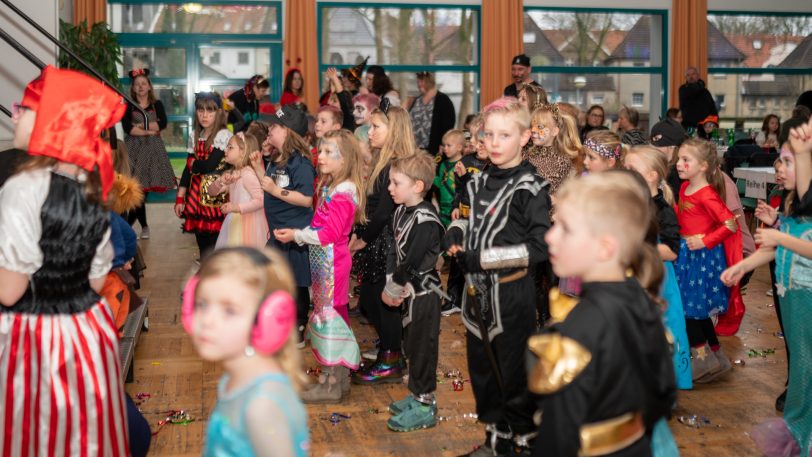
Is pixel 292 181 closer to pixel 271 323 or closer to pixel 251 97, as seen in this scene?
pixel 271 323

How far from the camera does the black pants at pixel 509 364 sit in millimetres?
3426

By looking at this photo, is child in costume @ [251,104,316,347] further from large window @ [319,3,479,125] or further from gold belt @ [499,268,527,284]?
large window @ [319,3,479,125]

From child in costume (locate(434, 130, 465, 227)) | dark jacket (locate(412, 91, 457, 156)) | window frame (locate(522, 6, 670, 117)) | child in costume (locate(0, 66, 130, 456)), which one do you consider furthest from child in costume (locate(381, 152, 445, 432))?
window frame (locate(522, 6, 670, 117))

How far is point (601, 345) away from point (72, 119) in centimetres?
163

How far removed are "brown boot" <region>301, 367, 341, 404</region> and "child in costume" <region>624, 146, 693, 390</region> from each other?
5.28 feet

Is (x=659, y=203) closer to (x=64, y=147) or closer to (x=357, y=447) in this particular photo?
(x=357, y=447)

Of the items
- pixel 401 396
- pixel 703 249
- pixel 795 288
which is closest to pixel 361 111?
pixel 401 396

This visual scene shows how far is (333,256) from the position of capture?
4.57 m

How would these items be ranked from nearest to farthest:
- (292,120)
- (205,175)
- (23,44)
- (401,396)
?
(401,396) < (292,120) < (205,175) < (23,44)

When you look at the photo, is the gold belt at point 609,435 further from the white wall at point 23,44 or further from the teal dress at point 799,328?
the white wall at point 23,44

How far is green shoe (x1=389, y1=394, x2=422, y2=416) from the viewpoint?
4.13 meters

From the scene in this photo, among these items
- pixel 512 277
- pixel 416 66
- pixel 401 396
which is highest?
pixel 416 66

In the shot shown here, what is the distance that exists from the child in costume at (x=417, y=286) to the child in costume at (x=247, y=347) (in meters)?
2.06

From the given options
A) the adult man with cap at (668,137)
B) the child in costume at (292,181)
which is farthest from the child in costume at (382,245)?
the adult man with cap at (668,137)
